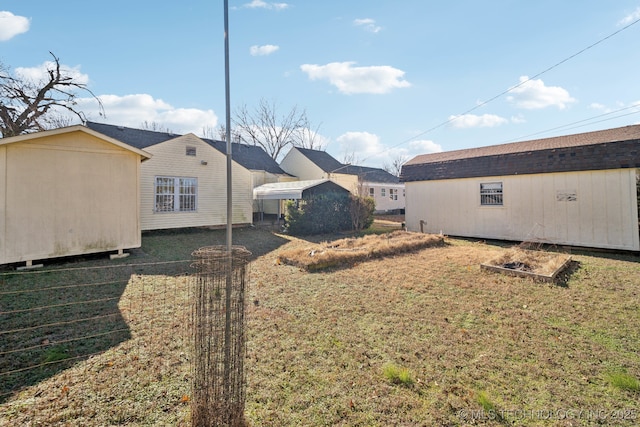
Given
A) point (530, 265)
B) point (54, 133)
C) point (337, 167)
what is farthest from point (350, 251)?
point (337, 167)

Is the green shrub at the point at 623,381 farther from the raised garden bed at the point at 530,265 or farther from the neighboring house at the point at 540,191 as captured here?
the neighboring house at the point at 540,191

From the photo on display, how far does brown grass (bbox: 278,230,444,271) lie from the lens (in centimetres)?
761

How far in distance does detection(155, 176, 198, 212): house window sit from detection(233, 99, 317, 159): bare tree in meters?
22.2

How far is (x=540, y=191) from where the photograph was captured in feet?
34.2

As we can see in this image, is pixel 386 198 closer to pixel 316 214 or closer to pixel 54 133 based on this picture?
pixel 316 214

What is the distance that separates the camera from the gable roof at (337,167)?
24055 mm

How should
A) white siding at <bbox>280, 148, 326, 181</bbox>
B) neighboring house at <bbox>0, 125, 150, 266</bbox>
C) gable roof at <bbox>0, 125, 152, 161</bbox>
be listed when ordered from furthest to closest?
white siding at <bbox>280, 148, 326, 181</bbox> → neighboring house at <bbox>0, 125, 150, 266</bbox> → gable roof at <bbox>0, 125, 152, 161</bbox>

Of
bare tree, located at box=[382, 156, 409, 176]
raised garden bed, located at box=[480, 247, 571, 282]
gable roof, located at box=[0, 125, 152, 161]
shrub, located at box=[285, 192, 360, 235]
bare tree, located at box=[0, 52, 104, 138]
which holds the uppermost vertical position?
bare tree, located at box=[382, 156, 409, 176]

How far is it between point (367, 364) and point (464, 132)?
15622mm

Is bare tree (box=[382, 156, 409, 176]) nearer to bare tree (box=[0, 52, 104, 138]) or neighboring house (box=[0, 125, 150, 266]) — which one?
bare tree (box=[0, 52, 104, 138])

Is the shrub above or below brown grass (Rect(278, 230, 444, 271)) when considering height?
above

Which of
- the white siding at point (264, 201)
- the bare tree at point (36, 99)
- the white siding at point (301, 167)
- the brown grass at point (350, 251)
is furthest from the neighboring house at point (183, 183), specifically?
the white siding at point (301, 167)

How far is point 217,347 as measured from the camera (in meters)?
2.33

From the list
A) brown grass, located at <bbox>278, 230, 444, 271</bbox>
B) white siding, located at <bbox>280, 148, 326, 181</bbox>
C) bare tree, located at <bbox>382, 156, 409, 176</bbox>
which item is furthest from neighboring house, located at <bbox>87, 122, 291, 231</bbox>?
bare tree, located at <bbox>382, 156, 409, 176</bbox>
